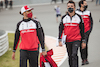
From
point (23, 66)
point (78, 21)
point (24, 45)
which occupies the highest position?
point (78, 21)

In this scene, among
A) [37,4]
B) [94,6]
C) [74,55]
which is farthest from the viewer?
[37,4]

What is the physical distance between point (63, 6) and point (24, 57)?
26647mm

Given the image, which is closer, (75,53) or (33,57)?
(33,57)

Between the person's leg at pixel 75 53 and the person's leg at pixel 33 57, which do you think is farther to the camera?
the person's leg at pixel 75 53

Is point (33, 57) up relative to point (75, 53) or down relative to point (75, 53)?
up

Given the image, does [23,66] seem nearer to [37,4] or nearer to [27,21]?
[27,21]

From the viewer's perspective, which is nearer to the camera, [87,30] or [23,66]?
[23,66]

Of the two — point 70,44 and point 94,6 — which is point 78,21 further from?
point 94,6

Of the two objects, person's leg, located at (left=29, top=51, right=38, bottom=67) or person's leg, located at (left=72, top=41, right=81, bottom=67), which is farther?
person's leg, located at (left=72, top=41, right=81, bottom=67)

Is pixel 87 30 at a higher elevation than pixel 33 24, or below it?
below

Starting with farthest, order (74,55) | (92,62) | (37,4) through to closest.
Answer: (37,4) → (92,62) → (74,55)

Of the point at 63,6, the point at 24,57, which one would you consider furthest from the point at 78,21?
the point at 63,6

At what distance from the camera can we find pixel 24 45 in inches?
207

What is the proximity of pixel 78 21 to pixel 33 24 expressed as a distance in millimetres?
1523
